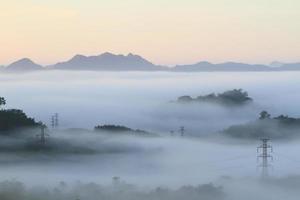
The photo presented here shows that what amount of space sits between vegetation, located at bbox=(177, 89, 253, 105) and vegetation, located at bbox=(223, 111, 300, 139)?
41708 millimetres

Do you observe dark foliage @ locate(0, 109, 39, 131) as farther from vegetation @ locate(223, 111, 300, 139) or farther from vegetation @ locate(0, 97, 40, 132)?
vegetation @ locate(223, 111, 300, 139)

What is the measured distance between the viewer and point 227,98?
158 meters

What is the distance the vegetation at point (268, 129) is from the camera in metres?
102

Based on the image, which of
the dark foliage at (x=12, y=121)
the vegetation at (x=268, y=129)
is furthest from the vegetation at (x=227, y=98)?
the dark foliage at (x=12, y=121)

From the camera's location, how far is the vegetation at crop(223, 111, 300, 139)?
101812 mm

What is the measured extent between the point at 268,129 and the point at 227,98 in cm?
5438

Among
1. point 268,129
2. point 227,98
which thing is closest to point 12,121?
point 268,129

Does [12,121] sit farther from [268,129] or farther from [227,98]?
[227,98]

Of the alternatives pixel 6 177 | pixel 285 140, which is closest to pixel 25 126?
pixel 6 177

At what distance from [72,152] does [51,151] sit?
3503mm

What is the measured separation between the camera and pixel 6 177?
53906 millimetres

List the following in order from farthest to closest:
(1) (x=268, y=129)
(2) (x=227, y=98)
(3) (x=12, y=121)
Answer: (2) (x=227, y=98)
(1) (x=268, y=129)
(3) (x=12, y=121)


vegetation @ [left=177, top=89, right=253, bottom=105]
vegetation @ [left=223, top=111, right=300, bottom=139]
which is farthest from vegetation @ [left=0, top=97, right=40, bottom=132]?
vegetation @ [left=177, top=89, right=253, bottom=105]

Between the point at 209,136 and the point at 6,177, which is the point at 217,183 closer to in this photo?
the point at 6,177
